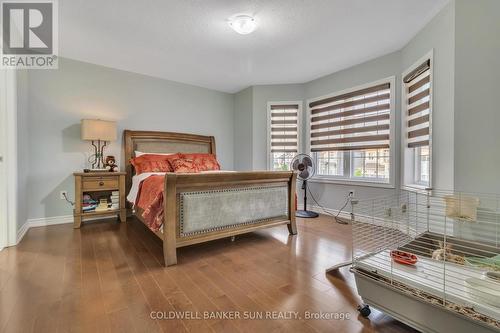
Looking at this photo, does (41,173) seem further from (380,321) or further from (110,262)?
(380,321)

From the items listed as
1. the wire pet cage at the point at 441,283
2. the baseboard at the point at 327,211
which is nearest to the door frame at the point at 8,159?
the wire pet cage at the point at 441,283

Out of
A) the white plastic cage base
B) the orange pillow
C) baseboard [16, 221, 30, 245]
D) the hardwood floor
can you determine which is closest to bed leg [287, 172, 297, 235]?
the hardwood floor

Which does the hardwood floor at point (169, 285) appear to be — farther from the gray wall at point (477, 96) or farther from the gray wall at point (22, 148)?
the gray wall at point (477, 96)

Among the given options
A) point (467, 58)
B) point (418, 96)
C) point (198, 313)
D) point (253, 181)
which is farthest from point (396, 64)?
point (198, 313)

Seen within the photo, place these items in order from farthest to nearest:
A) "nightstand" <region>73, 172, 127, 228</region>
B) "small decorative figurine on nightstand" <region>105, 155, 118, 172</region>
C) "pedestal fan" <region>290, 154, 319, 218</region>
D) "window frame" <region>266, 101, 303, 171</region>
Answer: "window frame" <region>266, 101, 303, 171</region>
"pedestal fan" <region>290, 154, 319, 218</region>
"small decorative figurine on nightstand" <region>105, 155, 118, 172</region>
"nightstand" <region>73, 172, 127, 228</region>

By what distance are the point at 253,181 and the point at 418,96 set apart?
223 cm

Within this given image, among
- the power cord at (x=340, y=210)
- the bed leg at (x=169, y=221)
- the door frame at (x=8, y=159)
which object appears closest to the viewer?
the bed leg at (x=169, y=221)

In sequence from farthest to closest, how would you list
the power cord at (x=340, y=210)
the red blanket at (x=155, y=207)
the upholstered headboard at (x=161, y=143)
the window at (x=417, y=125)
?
the upholstered headboard at (x=161, y=143)
the power cord at (x=340, y=210)
the window at (x=417, y=125)
the red blanket at (x=155, y=207)

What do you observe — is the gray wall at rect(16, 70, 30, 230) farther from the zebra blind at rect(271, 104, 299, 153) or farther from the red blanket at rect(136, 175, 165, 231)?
the zebra blind at rect(271, 104, 299, 153)

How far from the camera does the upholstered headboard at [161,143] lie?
3638mm

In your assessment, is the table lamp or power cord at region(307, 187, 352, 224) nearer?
the table lamp

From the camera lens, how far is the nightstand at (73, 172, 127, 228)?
118 inches

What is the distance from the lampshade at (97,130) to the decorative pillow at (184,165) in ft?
3.07

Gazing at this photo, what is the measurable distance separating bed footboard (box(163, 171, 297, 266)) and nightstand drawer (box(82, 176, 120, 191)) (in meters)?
1.79
